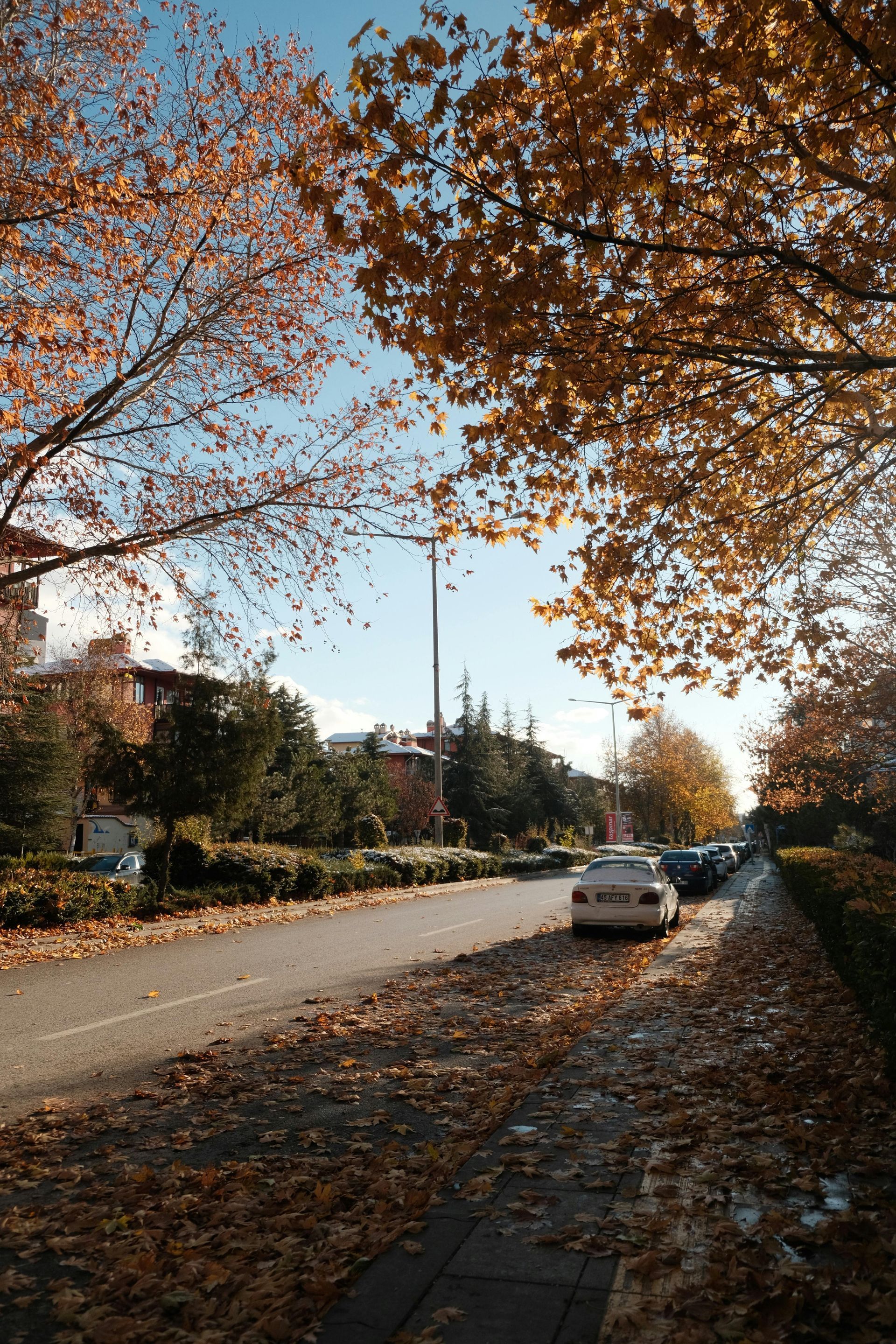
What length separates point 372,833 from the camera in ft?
116

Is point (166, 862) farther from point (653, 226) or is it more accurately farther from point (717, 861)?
point (717, 861)

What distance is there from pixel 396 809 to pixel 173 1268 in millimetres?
49132

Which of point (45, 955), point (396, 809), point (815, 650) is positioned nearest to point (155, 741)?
point (45, 955)

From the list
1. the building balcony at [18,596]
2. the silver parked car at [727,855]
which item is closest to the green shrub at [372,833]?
the silver parked car at [727,855]

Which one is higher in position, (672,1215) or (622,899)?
(622,899)

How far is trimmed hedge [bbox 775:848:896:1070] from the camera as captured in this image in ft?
18.0

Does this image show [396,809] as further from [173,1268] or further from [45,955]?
[173,1268]

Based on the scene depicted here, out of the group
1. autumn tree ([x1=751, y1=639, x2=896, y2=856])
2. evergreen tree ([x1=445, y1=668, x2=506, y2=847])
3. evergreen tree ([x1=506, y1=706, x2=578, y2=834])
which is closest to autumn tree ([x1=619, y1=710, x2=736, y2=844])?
evergreen tree ([x1=506, y1=706, x2=578, y2=834])

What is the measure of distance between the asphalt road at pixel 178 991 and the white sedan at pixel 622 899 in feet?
5.14

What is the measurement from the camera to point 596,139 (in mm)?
6070

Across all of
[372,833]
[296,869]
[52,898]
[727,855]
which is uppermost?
[372,833]

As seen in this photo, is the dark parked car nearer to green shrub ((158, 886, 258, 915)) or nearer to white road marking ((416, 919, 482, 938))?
white road marking ((416, 919, 482, 938))

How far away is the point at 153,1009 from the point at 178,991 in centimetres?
116

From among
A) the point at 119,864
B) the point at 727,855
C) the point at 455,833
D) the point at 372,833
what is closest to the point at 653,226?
the point at 119,864
